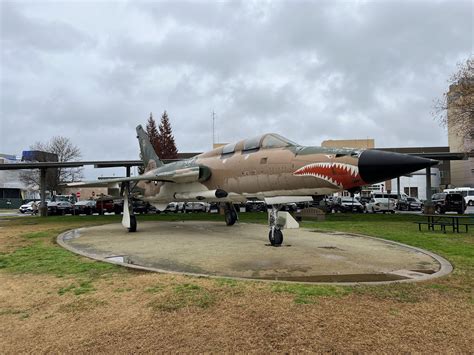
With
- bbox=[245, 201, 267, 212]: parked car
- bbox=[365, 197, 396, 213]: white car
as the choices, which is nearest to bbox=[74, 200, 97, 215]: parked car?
bbox=[245, 201, 267, 212]: parked car

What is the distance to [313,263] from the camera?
7.72 meters

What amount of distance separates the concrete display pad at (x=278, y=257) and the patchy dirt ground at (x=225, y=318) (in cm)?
102

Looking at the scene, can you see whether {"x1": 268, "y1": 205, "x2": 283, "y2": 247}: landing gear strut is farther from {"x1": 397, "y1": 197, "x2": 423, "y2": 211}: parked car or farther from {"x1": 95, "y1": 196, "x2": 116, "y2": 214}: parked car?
{"x1": 397, "y1": 197, "x2": 423, "y2": 211}: parked car

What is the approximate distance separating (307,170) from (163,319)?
585 cm

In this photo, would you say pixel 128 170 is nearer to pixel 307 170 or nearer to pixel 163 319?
pixel 307 170

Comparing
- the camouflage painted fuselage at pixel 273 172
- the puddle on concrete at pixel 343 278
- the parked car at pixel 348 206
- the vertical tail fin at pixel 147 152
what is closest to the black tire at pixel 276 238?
the camouflage painted fuselage at pixel 273 172

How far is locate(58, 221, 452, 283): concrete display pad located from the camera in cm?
668

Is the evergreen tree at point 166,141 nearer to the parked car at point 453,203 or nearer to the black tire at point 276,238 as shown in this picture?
the parked car at point 453,203

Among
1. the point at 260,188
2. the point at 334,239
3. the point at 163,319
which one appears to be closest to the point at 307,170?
the point at 260,188

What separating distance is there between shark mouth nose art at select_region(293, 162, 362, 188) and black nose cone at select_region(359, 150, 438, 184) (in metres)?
0.19

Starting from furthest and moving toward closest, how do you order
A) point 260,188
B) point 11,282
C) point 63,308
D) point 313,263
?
point 260,188 → point 313,263 → point 11,282 → point 63,308

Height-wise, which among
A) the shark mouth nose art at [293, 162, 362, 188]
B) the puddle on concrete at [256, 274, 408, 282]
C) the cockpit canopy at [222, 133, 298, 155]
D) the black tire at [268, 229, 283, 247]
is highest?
the cockpit canopy at [222, 133, 298, 155]

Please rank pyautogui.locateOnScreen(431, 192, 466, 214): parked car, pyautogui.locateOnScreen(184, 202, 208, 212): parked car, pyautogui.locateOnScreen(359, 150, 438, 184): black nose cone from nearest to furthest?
pyautogui.locateOnScreen(359, 150, 438, 184): black nose cone, pyautogui.locateOnScreen(431, 192, 466, 214): parked car, pyautogui.locateOnScreen(184, 202, 208, 212): parked car

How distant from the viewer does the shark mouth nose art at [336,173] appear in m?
8.20
